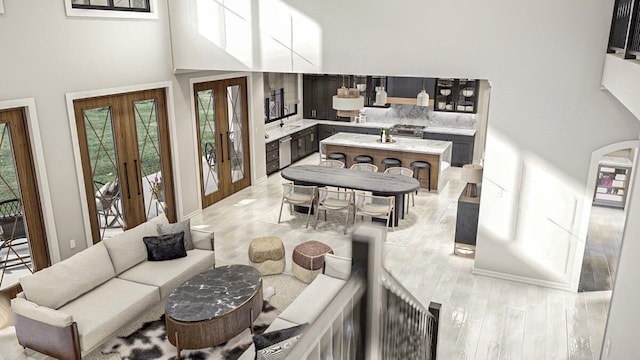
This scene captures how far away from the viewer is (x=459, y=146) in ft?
40.1

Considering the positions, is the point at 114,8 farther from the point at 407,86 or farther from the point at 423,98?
the point at 407,86

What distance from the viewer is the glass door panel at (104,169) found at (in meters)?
6.56

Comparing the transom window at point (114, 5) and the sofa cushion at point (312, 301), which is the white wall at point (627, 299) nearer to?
the sofa cushion at point (312, 301)

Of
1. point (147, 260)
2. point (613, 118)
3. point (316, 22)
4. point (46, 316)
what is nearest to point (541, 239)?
point (613, 118)

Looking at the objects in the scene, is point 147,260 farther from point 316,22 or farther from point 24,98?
point 316,22

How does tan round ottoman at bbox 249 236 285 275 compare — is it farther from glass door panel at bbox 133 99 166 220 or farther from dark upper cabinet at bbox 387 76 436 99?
dark upper cabinet at bbox 387 76 436 99

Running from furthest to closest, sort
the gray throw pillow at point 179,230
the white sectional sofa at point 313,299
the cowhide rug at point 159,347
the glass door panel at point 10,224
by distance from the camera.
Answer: the gray throw pillow at point 179,230
the glass door panel at point 10,224
the cowhide rug at point 159,347
the white sectional sofa at point 313,299

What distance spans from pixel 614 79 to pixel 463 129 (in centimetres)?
833

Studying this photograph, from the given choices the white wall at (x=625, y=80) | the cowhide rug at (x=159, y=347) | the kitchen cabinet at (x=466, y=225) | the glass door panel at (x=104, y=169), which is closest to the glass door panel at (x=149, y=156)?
the glass door panel at (x=104, y=169)

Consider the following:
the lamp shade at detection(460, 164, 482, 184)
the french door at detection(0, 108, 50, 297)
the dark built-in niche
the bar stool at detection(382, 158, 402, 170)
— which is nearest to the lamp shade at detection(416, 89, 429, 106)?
the bar stool at detection(382, 158, 402, 170)

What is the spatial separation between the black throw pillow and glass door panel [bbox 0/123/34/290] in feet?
4.70

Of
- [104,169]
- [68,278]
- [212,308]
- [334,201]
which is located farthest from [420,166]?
[68,278]

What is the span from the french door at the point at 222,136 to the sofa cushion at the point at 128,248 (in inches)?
119

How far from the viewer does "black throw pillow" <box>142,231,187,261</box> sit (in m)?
5.95
